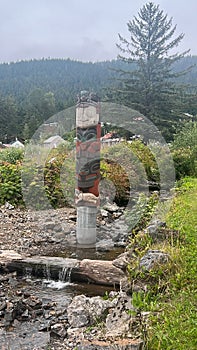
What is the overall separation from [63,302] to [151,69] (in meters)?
19.9

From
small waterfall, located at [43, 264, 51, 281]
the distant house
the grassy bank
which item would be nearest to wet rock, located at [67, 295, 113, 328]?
the grassy bank

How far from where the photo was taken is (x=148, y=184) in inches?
463

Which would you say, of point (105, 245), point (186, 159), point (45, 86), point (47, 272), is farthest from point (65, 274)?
point (45, 86)

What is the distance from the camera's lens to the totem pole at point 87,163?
7.34 m

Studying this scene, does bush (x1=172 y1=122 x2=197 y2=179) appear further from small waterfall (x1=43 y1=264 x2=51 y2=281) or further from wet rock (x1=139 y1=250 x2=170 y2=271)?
wet rock (x1=139 y1=250 x2=170 y2=271)

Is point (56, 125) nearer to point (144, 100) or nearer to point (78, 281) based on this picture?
point (144, 100)

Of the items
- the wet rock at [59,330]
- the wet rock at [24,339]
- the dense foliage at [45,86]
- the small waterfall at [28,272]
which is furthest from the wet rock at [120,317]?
the dense foliage at [45,86]

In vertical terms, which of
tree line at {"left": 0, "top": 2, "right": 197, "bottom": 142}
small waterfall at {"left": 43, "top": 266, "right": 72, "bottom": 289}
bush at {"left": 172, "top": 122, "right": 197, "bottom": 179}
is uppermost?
tree line at {"left": 0, "top": 2, "right": 197, "bottom": 142}

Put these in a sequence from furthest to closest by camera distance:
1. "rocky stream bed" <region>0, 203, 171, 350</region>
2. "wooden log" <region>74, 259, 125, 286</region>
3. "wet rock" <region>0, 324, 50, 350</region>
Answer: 1. "wooden log" <region>74, 259, 125, 286</region>
2. "wet rock" <region>0, 324, 50, 350</region>
3. "rocky stream bed" <region>0, 203, 171, 350</region>

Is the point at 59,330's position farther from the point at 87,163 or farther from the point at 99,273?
the point at 87,163

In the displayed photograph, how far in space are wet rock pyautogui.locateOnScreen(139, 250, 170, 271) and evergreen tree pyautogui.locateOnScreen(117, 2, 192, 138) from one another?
17.3 m

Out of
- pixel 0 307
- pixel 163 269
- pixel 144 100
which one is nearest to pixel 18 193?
pixel 0 307

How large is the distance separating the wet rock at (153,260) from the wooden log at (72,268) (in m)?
1.20

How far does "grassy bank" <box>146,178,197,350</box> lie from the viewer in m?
3.15
